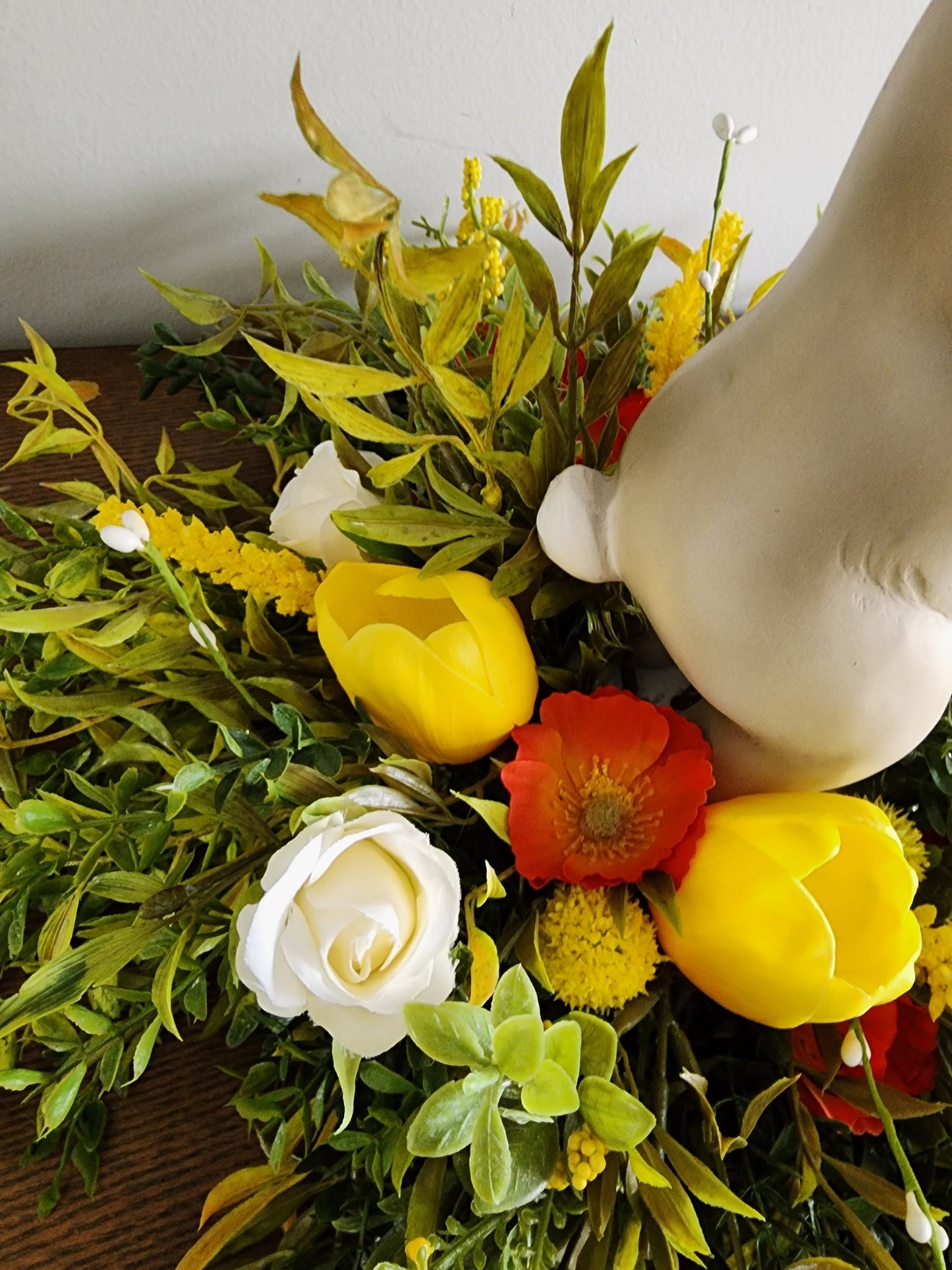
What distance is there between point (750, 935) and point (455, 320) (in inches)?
7.9

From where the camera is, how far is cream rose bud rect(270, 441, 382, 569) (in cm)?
34

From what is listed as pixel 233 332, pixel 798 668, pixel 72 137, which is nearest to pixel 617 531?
pixel 798 668

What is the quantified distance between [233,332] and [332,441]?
0.07 metres

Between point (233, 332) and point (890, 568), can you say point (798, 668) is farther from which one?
point (233, 332)

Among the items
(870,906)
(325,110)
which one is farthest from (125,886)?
(325,110)

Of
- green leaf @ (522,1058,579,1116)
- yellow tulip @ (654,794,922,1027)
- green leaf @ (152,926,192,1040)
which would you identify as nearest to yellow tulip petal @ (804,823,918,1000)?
yellow tulip @ (654,794,922,1027)

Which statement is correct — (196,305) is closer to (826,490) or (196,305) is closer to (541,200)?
(541,200)

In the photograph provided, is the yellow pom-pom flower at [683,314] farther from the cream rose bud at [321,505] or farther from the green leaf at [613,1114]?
→ the green leaf at [613,1114]

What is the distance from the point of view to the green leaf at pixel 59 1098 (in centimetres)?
32

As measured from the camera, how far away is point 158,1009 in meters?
0.28

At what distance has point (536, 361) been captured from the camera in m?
0.27

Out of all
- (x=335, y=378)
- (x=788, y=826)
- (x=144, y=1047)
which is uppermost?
(x=335, y=378)

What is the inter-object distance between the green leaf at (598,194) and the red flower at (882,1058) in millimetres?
273

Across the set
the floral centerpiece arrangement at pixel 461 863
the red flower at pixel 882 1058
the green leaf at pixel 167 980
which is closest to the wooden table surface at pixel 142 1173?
the floral centerpiece arrangement at pixel 461 863
